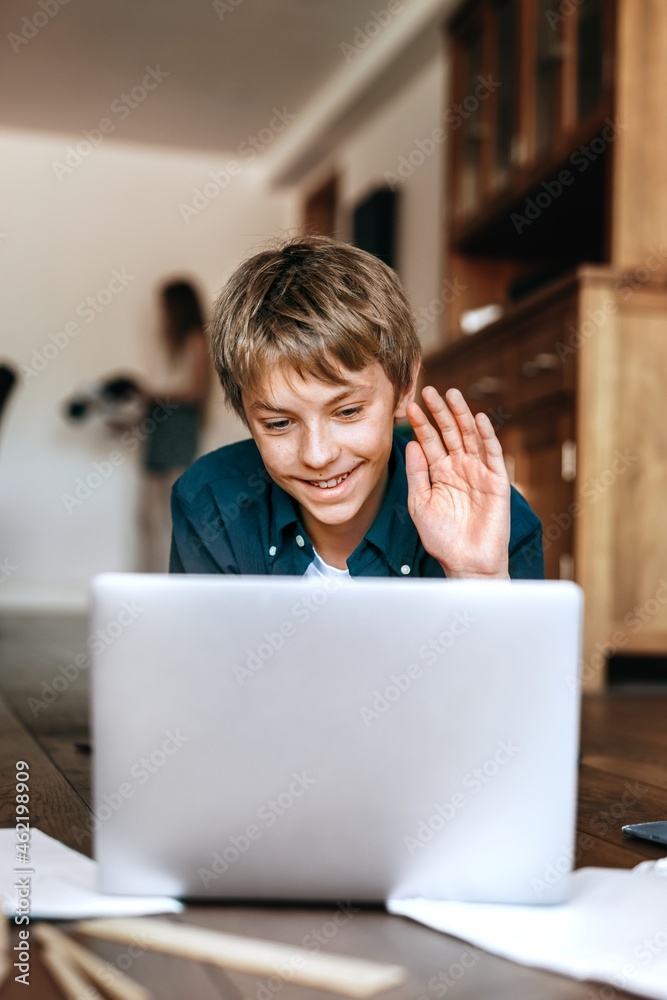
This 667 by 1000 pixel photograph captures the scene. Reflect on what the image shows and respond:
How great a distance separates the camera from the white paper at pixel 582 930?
2.14ft

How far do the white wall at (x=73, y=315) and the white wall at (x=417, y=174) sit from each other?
1.39 m

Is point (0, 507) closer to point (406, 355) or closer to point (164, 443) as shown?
point (164, 443)

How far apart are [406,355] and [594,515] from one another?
52.2 inches

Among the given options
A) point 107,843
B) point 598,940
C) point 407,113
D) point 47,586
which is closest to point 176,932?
point 107,843

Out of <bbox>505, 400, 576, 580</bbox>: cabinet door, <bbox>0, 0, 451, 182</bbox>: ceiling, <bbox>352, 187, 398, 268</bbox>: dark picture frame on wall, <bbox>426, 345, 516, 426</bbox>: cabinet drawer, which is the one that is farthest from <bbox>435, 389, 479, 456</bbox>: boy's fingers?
<bbox>352, 187, 398, 268</bbox>: dark picture frame on wall

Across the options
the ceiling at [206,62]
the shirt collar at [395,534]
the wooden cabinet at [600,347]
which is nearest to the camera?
the shirt collar at [395,534]

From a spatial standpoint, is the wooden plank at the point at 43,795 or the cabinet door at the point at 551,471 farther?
the cabinet door at the point at 551,471

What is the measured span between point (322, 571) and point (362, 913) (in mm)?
594

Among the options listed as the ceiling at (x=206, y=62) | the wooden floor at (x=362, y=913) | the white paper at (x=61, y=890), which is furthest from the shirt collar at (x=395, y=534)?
the ceiling at (x=206, y=62)

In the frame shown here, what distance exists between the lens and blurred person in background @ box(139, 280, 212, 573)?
17.4ft

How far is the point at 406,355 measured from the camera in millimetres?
1248

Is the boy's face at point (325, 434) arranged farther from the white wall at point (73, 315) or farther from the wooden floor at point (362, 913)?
the white wall at point (73, 315)

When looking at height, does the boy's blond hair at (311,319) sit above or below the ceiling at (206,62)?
below

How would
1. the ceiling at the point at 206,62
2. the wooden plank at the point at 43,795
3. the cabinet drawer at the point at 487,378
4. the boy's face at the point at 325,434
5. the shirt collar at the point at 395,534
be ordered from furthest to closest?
the ceiling at the point at 206,62
the cabinet drawer at the point at 487,378
the shirt collar at the point at 395,534
the boy's face at the point at 325,434
the wooden plank at the point at 43,795
